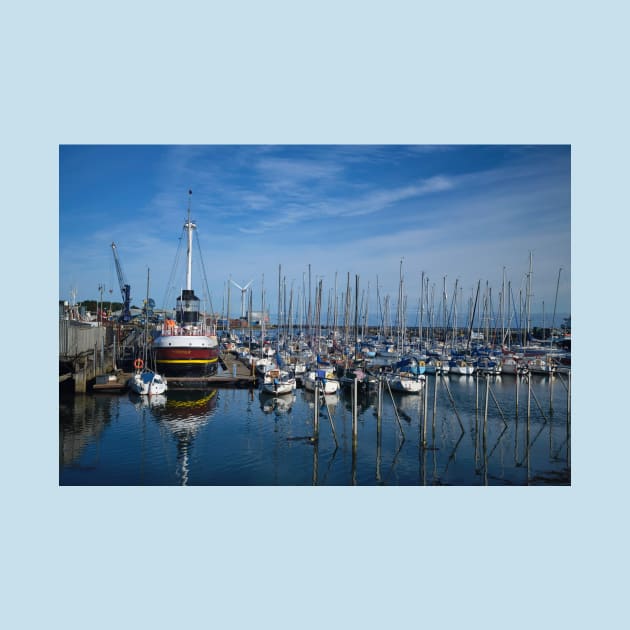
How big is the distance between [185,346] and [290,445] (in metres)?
11.9

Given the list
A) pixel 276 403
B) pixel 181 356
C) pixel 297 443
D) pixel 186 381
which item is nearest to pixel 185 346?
pixel 181 356

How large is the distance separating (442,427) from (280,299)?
79.0ft

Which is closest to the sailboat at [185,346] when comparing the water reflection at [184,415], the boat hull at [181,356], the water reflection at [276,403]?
the boat hull at [181,356]

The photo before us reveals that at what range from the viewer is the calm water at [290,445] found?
1260 cm

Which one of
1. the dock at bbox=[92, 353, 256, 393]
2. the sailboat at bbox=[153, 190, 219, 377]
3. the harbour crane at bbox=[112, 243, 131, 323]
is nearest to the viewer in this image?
the dock at bbox=[92, 353, 256, 393]

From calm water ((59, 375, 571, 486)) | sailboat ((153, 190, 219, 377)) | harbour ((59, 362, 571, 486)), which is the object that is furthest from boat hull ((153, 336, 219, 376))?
calm water ((59, 375, 571, 486))

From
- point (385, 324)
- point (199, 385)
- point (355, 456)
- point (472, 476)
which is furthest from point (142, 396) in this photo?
point (385, 324)

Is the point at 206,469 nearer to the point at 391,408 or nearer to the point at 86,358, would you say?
the point at 391,408

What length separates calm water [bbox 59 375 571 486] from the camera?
12602mm

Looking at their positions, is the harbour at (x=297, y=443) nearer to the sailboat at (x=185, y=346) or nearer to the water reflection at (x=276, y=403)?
the water reflection at (x=276, y=403)

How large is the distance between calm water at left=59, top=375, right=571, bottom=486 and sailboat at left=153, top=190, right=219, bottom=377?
256 centimetres

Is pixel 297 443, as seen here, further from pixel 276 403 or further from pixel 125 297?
pixel 125 297

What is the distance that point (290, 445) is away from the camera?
15.4 m

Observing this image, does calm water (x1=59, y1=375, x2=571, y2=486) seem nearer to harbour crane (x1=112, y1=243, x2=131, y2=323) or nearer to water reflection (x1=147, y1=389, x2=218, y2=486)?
water reflection (x1=147, y1=389, x2=218, y2=486)
